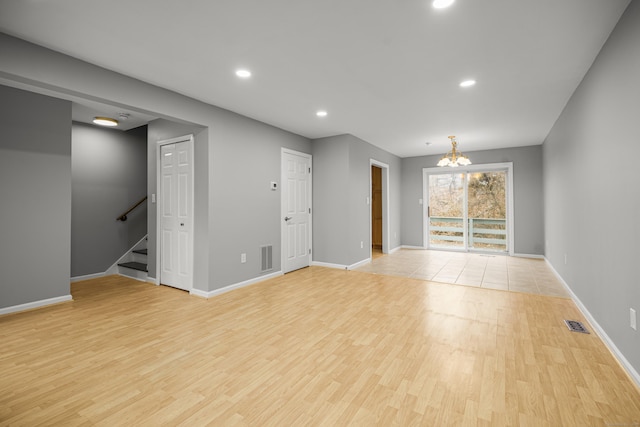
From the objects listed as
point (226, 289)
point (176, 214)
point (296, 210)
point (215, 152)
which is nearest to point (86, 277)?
point (176, 214)

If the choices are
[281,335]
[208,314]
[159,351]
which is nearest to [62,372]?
[159,351]

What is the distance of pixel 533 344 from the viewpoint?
2.52m

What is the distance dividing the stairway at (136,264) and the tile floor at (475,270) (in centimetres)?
394

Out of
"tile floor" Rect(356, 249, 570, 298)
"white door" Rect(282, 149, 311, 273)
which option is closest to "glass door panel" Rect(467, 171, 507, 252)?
"tile floor" Rect(356, 249, 570, 298)

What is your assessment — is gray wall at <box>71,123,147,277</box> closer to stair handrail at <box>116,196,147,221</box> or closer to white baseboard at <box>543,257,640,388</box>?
stair handrail at <box>116,196,147,221</box>

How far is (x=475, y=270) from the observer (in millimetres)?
5422

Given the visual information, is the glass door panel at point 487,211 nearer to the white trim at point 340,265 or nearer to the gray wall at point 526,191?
the gray wall at point 526,191

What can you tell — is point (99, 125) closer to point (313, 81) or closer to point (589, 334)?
point (313, 81)

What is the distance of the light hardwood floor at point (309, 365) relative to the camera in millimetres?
1690

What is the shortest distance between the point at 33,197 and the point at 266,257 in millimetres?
3053

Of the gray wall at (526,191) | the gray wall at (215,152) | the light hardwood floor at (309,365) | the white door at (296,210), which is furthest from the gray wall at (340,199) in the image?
the gray wall at (526,191)

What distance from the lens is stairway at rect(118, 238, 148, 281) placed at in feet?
16.1

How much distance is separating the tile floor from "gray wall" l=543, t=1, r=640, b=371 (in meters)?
0.82

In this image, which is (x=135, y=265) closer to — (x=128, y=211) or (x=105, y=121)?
(x=128, y=211)
